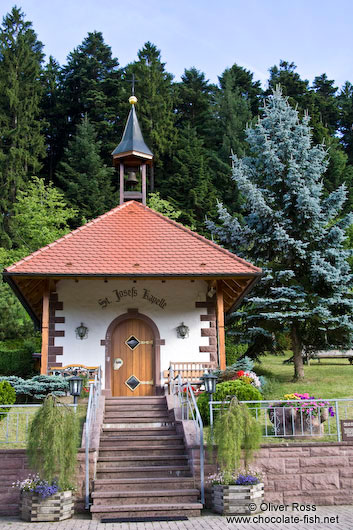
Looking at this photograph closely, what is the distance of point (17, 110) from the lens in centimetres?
3644

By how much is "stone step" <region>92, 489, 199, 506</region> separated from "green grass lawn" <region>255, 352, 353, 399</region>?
612cm

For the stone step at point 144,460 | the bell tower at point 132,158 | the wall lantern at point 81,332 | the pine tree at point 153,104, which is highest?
the pine tree at point 153,104

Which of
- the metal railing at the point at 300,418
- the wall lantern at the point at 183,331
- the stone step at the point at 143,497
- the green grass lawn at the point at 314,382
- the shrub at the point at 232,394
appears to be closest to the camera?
the stone step at the point at 143,497

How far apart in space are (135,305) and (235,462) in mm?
6863

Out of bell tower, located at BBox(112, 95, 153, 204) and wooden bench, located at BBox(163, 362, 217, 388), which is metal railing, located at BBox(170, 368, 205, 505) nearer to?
wooden bench, located at BBox(163, 362, 217, 388)

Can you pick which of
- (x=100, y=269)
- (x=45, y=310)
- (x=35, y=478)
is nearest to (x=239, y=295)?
(x=100, y=269)

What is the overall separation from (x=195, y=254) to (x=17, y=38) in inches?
1186

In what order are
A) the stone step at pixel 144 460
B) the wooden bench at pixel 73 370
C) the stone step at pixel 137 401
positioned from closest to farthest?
the stone step at pixel 144 460, the stone step at pixel 137 401, the wooden bench at pixel 73 370

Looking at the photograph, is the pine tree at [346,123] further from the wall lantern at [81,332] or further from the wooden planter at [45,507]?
the wooden planter at [45,507]

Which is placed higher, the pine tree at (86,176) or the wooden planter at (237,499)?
the pine tree at (86,176)

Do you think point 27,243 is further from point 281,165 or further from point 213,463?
point 213,463

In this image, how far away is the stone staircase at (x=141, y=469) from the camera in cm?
841

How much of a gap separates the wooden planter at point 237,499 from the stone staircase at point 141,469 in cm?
35

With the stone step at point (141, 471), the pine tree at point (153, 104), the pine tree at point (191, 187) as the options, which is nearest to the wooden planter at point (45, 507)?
the stone step at point (141, 471)
